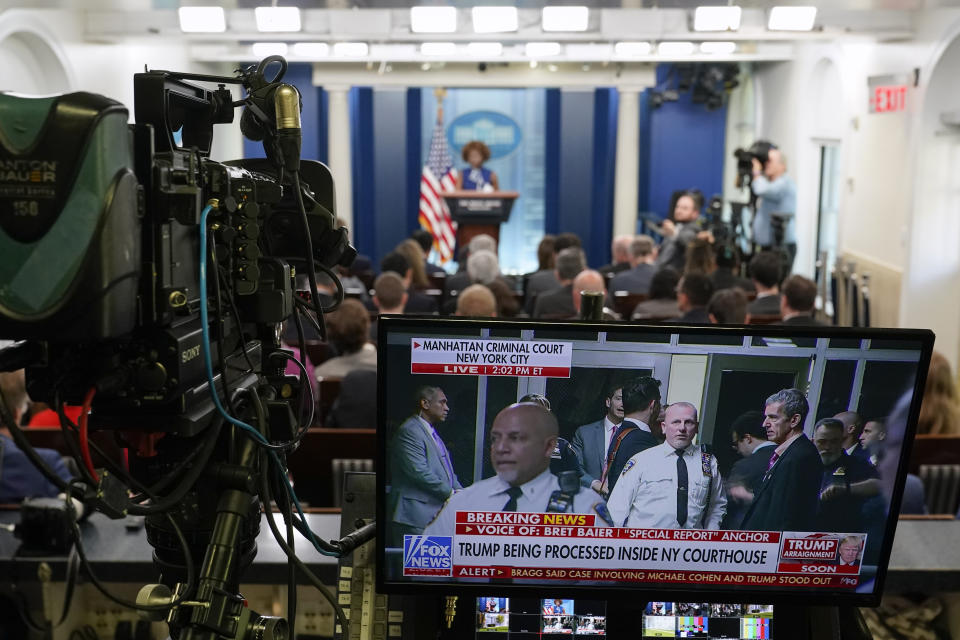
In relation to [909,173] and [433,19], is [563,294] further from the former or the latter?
[909,173]

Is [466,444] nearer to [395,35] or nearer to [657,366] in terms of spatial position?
[657,366]

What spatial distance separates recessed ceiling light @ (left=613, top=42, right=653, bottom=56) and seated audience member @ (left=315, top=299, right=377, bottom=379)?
19.4ft

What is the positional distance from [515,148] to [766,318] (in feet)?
29.8

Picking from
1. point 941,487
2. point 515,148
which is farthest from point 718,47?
point 941,487

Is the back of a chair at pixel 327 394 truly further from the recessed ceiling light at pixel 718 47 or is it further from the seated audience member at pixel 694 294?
the recessed ceiling light at pixel 718 47

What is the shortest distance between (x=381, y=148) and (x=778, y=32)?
7.62 m

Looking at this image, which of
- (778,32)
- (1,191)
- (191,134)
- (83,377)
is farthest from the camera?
(778,32)

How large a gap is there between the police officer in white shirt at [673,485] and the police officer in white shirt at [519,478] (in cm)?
4

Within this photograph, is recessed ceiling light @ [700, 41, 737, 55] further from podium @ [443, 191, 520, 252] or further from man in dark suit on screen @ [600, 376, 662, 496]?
man in dark suit on screen @ [600, 376, 662, 496]

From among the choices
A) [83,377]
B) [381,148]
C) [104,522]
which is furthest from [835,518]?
[381,148]

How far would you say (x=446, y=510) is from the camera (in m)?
1.28

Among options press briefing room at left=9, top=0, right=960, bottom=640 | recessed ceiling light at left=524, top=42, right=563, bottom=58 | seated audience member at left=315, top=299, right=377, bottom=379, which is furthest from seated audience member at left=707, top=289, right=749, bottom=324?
recessed ceiling light at left=524, top=42, right=563, bottom=58

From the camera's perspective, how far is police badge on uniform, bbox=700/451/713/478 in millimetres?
1271

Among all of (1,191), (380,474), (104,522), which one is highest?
(1,191)
